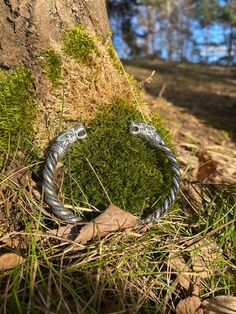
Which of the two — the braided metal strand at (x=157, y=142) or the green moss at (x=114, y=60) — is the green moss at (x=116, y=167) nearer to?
the braided metal strand at (x=157, y=142)

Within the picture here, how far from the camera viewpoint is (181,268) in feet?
4.81

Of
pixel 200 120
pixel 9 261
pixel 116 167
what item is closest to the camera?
pixel 9 261

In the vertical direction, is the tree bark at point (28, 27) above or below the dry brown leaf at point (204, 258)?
above

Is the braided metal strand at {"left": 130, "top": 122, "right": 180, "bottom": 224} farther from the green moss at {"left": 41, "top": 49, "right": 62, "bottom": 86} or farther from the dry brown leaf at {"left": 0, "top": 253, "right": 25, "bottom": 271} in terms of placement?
the dry brown leaf at {"left": 0, "top": 253, "right": 25, "bottom": 271}

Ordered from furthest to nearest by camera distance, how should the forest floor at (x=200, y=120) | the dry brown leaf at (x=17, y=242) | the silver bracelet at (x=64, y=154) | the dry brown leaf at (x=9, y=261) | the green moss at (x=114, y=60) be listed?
the forest floor at (x=200, y=120), the green moss at (x=114, y=60), the silver bracelet at (x=64, y=154), the dry brown leaf at (x=17, y=242), the dry brown leaf at (x=9, y=261)

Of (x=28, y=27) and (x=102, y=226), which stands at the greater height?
(x=28, y=27)

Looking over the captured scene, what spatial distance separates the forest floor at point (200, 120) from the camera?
2.72 m

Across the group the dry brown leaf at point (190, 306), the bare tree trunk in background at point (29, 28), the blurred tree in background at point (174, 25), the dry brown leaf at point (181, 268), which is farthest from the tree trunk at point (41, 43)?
the blurred tree in background at point (174, 25)

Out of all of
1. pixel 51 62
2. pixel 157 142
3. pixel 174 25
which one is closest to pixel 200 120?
pixel 157 142

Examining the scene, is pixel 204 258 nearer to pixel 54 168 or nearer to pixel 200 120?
pixel 54 168

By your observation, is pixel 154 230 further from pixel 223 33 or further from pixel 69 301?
pixel 223 33

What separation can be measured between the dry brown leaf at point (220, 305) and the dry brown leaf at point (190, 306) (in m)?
0.03

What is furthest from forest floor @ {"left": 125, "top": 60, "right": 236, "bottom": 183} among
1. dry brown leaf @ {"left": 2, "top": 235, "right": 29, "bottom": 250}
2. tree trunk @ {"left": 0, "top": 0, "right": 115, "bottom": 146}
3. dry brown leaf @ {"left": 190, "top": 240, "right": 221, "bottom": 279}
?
dry brown leaf @ {"left": 2, "top": 235, "right": 29, "bottom": 250}

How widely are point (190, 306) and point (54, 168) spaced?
31.0 inches
